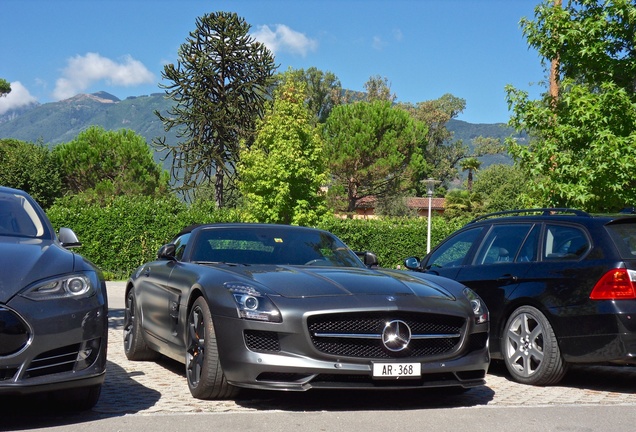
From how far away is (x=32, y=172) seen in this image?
5550 cm

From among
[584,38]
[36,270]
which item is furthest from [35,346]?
[584,38]

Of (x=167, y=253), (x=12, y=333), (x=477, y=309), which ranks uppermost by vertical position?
(x=167, y=253)

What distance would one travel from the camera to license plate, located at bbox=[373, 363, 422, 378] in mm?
5824

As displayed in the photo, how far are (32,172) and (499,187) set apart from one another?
43403 mm

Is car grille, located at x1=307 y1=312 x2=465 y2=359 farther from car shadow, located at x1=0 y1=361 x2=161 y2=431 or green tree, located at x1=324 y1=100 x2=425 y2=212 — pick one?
green tree, located at x1=324 y1=100 x2=425 y2=212

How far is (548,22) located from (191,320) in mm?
10549

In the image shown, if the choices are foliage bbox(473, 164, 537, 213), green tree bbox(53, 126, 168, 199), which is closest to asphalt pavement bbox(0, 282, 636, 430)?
green tree bbox(53, 126, 168, 199)

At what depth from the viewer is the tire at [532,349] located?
25.0 feet

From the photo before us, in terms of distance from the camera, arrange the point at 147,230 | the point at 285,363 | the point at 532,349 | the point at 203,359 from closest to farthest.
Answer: the point at 285,363
the point at 203,359
the point at 532,349
the point at 147,230

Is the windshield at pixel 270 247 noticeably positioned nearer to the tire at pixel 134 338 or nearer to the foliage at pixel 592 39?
the tire at pixel 134 338

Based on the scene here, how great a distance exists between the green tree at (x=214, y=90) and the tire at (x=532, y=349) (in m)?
37.4

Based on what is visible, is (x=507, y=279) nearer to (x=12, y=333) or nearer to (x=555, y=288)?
A: (x=555, y=288)

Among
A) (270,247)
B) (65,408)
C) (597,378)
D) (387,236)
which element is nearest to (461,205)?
(387,236)

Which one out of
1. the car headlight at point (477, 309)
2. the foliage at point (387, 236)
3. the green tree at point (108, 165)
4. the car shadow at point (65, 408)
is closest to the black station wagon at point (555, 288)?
the car headlight at point (477, 309)
